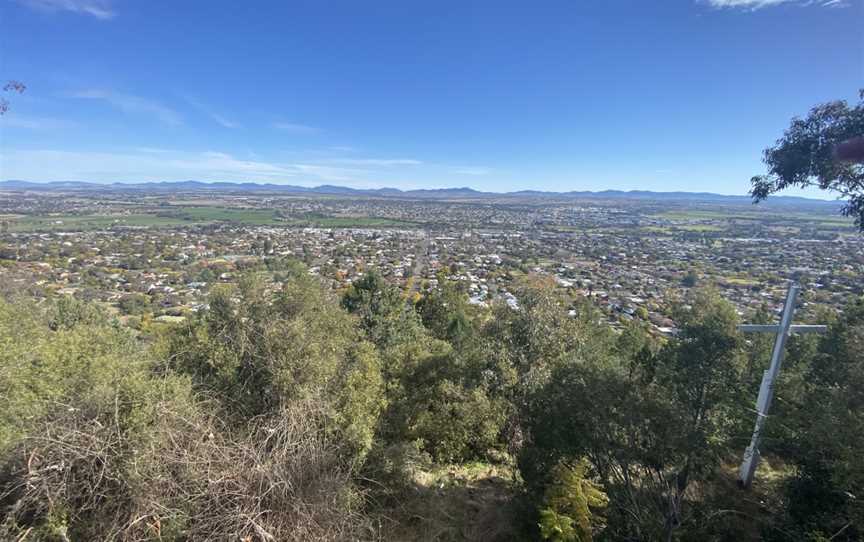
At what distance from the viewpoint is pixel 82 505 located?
4.12 m

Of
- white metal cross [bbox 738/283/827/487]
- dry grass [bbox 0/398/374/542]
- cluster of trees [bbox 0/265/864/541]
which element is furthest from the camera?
white metal cross [bbox 738/283/827/487]

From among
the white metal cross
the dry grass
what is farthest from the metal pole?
the dry grass

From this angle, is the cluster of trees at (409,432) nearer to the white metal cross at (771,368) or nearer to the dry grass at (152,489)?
the dry grass at (152,489)

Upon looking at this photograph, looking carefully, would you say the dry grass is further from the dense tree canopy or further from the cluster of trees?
the dense tree canopy

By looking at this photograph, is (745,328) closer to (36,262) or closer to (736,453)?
(736,453)

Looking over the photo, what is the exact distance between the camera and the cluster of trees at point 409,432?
4.08m

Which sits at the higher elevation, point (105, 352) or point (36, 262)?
point (105, 352)

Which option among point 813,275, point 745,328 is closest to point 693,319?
point 745,328

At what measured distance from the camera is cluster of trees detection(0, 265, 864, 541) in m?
4.08

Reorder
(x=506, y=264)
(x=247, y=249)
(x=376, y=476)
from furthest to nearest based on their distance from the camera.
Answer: (x=247, y=249) < (x=506, y=264) < (x=376, y=476)

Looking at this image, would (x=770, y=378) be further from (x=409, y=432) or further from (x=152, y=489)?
(x=152, y=489)

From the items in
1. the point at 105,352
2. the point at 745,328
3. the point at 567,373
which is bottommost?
the point at 105,352

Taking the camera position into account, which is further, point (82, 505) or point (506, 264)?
point (506, 264)

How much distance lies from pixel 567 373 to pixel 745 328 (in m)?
2.91
